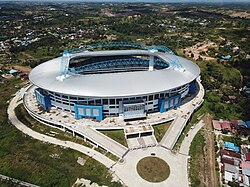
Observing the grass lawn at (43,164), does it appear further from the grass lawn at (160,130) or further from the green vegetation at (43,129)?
the grass lawn at (160,130)

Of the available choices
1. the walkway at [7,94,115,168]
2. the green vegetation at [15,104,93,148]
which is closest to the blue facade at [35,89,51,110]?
the green vegetation at [15,104,93,148]

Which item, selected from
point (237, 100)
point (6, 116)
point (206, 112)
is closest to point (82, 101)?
point (6, 116)

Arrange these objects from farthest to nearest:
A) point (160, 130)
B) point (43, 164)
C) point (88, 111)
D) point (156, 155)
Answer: point (88, 111) → point (160, 130) → point (156, 155) → point (43, 164)

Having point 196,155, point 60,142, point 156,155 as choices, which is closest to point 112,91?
point 60,142

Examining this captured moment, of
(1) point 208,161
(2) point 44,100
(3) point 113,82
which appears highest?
(3) point 113,82

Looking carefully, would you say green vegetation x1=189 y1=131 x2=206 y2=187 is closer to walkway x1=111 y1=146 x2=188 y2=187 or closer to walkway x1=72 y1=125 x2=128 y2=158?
walkway x1=111 y1=146 x2=188 y2=187

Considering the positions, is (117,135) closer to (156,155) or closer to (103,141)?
(103,141)
